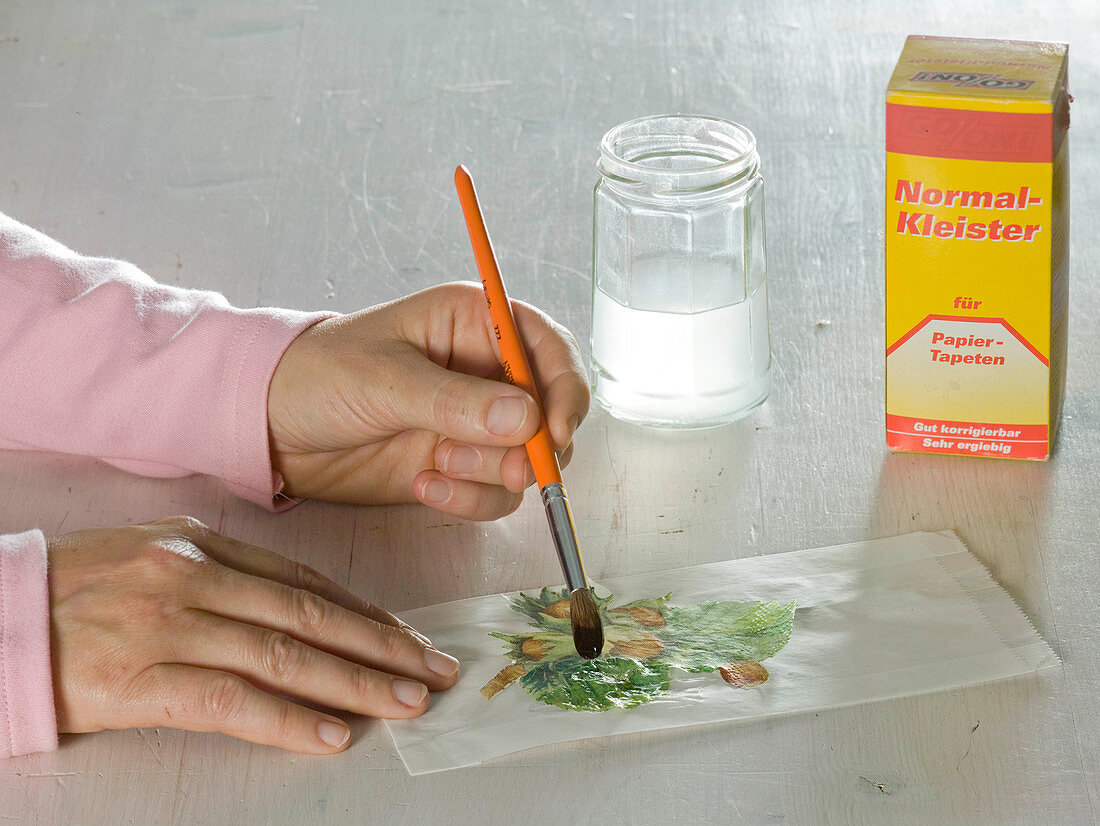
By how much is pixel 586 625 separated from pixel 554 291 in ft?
1.30

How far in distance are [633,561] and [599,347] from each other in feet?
0.56

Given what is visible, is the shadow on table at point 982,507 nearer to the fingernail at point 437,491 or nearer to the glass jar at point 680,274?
the glass jar at point 680,274

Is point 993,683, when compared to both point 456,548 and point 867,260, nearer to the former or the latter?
point 456,548

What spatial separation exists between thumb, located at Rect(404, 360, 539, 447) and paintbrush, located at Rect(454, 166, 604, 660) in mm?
14

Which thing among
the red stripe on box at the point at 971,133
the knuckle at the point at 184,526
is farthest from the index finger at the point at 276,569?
the red stripe on box at the point at 971,133

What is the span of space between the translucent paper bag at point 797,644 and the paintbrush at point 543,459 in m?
0.03

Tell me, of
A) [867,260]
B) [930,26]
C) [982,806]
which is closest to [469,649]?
[982,806]

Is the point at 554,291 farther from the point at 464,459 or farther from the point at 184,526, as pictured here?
the point at 184,526

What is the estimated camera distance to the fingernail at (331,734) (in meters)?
0.59

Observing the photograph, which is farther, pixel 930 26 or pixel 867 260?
pixel 930 26

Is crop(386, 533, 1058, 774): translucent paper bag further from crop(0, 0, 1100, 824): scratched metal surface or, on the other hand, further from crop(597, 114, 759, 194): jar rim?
crop(597, 114, 759, 194): jar rim

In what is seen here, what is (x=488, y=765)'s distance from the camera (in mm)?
587

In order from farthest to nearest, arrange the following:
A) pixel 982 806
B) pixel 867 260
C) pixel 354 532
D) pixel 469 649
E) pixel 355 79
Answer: pixel 355 79
pixel 867 260
pixel 354 532
pixel 469 649
pixel 982 806

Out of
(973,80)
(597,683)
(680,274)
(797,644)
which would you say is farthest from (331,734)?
(973,80)
